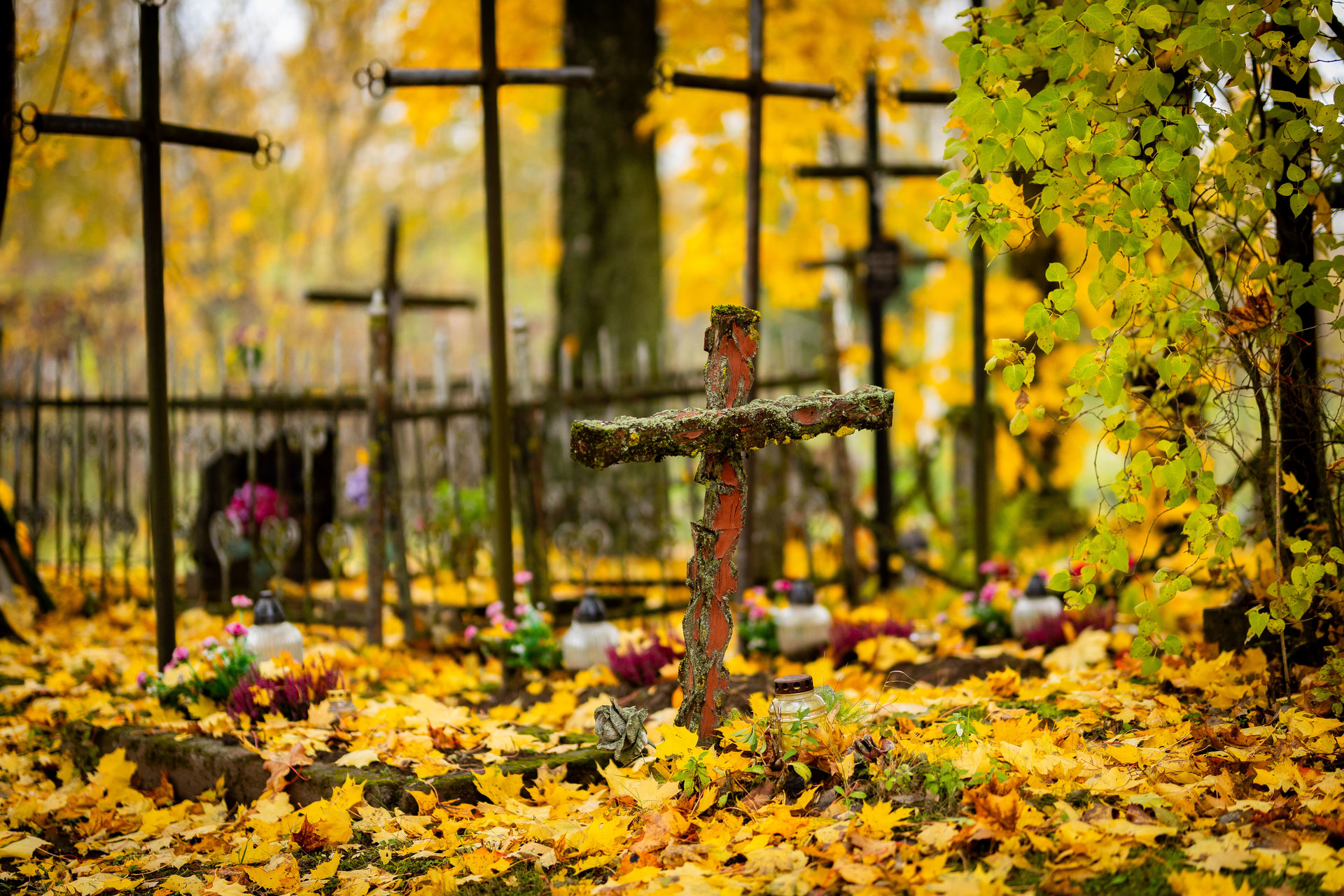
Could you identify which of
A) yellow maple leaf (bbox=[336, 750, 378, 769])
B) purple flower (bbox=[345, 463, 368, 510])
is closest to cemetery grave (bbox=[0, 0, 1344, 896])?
yellow maple leaf (bbox=[336, 750, 378, 769])

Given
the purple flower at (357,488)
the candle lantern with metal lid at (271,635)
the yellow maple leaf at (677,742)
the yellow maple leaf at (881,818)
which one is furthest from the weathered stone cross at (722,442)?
the purple flower at (357,488)

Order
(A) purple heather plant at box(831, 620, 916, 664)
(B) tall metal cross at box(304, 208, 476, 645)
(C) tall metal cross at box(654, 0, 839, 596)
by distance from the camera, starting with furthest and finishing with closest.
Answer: (C) tall metal cross at box(654, 0, 839, 596), (B) tall metal cross at box(304, 208, 476, 645), (A) purple heather plant at box(831, 620, 916, 664)

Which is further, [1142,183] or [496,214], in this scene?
[496,214]

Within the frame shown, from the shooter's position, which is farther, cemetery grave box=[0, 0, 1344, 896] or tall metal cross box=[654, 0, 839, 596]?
tall metal cross box=[654, 0, 839, 596]

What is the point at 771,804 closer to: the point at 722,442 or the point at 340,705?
the point at 722,442

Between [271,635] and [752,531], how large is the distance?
289cm

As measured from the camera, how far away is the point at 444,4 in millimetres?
9289

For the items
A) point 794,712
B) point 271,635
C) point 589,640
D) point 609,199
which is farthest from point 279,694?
point 609,199

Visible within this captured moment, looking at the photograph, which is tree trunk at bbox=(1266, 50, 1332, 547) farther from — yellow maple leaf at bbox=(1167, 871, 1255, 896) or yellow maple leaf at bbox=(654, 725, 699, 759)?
yellow maple leaf at bbox=(654, 725, 699, 759)

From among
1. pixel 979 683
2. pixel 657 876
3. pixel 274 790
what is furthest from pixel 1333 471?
pixel 274 790

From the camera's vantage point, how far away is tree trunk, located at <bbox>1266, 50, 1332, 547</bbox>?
3500mm

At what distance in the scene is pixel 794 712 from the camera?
304 cm

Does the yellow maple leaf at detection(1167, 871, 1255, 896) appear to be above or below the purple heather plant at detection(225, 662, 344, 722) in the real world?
below

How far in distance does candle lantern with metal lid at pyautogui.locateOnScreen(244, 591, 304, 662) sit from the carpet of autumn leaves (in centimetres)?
31
